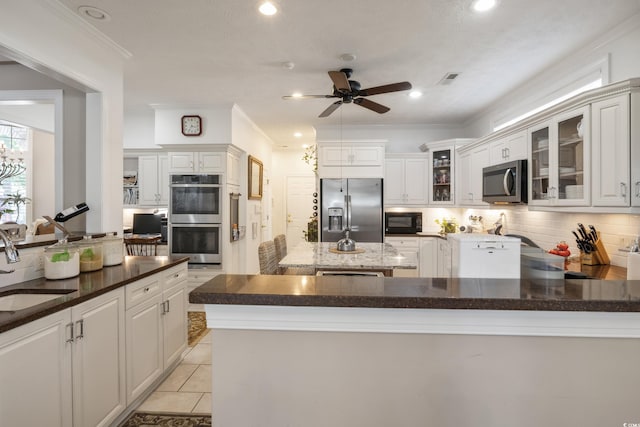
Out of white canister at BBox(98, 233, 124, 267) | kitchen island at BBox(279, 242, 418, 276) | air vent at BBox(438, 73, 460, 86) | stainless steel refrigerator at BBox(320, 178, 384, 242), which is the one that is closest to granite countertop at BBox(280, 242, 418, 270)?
kitchen island at BBox(279, 242, 418, 276)

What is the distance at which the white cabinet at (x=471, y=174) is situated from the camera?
4.29 m

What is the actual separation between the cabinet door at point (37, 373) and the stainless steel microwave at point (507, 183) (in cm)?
375

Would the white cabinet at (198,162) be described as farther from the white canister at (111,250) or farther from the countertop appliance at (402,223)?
the countertop appliance at (402,223)

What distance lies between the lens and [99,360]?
178 cm

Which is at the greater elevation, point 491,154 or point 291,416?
point 491,154

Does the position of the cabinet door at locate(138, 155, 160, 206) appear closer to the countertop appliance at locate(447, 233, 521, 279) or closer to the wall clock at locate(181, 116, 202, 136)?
the wall clock at locate(181, 116, 202, 136)

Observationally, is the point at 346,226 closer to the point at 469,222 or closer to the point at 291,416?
the point at 469,222

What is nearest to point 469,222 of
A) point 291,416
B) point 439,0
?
point 439,0

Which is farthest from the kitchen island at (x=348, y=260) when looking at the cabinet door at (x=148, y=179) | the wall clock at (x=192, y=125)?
the cabinet door at (x=148, y=179)

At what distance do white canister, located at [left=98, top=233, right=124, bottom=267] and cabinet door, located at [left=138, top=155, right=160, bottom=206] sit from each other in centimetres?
251

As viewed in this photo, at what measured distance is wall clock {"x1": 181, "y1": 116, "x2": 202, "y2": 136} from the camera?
4.41 metres

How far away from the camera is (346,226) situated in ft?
16.5

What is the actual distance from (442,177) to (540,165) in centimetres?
200

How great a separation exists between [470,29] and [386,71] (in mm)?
928
